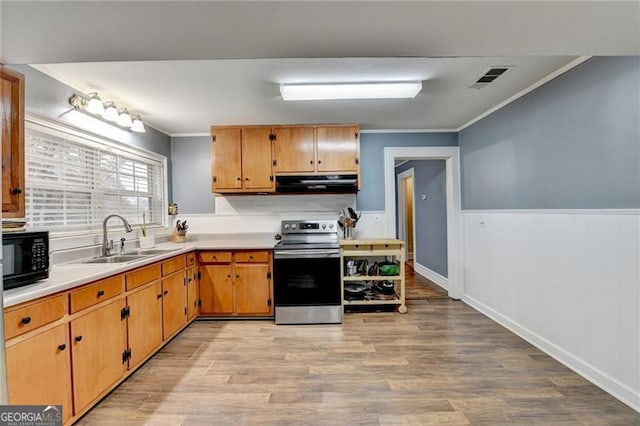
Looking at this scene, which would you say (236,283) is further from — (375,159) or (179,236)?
(375,159)

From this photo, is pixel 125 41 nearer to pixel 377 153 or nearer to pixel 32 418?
pixel 32 418

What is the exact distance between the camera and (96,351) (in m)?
1.91

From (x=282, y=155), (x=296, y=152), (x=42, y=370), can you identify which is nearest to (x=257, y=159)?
(x=282, y=155)

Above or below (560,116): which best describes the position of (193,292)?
below

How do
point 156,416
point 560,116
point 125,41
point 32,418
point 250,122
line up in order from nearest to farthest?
1. point 125,41
2. point 32,418
3. point 156,416
4. point 560,116
5. point 250,122

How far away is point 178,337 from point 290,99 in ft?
8.28

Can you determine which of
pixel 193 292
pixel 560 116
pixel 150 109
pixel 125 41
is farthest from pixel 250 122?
pixel 560 116

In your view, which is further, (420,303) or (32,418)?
(420,303)

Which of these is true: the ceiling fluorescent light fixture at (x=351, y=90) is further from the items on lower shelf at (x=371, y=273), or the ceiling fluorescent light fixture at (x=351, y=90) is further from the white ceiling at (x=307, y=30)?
the items on lower shelf at (x=371, y=273)

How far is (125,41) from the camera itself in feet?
4.28

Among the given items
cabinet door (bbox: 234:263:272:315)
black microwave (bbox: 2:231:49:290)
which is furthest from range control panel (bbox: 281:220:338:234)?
black microwave (bbox: 2:231:49:290)

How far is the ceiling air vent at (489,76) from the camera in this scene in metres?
2.34

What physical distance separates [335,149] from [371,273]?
1567mm

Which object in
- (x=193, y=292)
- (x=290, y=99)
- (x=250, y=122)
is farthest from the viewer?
(x=250, y=122)
